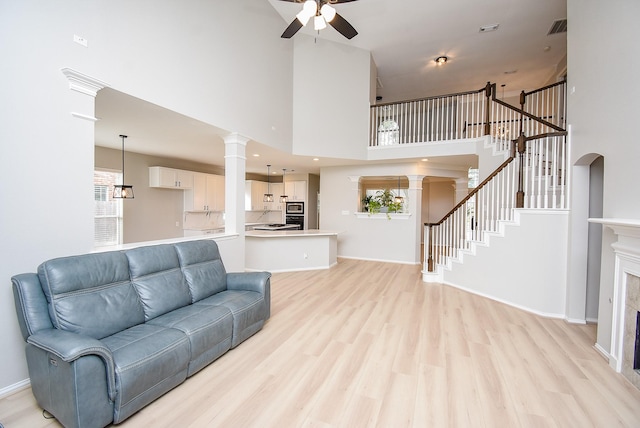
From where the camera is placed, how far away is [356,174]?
740 cm

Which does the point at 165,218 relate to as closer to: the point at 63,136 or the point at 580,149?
the point at 63,136

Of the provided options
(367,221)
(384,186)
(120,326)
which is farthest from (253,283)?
(384,186)

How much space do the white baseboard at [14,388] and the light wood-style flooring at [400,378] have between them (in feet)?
0.18

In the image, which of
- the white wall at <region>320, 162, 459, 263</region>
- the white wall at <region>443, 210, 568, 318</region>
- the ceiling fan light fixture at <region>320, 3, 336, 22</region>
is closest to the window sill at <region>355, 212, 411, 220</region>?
the white wall at <region>320, 162, 459, 263</region>

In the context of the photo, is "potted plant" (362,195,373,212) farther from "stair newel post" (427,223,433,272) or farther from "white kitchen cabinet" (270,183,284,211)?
"white kitchen cabinet" (270,183,284,211)

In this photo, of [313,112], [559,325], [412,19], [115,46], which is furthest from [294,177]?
[559,325]

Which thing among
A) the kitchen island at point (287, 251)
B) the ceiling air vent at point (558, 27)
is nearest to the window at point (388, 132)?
the kitchen island at point (287, 251)

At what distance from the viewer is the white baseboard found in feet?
6.47

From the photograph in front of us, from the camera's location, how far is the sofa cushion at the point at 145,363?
1.71m

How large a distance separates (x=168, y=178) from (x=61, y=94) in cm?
443

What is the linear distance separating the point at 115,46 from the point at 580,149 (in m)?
5.15

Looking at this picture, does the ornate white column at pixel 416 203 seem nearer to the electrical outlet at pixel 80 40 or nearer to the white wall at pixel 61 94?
the white wall at pixel 61 94

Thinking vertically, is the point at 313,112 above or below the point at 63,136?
above

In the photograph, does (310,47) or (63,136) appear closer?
(63,136)
